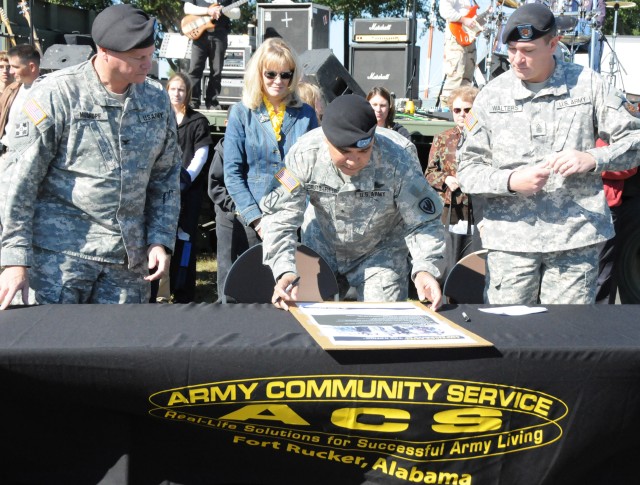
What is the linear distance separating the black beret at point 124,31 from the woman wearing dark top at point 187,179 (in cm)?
274

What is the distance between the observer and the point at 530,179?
10.1ft

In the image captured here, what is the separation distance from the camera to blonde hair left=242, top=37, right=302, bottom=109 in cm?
426

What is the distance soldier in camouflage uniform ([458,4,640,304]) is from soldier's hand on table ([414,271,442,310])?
1.71ft

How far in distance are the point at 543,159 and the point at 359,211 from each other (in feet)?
2.48

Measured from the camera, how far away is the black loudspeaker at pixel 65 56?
30.7 ft

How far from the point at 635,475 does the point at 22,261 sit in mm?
2134

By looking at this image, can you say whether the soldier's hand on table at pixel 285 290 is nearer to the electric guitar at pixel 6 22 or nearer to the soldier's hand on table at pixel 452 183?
the soldier's hand on table at pixel 452 183

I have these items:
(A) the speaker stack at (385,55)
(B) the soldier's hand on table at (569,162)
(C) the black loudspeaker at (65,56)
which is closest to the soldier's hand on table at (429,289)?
(B) the soldier's hand on table at (569,162)

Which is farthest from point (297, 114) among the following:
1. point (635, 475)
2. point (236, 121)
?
point (635, 475)

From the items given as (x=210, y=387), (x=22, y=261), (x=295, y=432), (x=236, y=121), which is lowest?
(x=295, y=432)

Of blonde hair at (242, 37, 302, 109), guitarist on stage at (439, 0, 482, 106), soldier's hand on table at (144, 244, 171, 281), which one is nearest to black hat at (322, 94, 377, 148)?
soldier's hand on table at (144, 244, 171, 281)

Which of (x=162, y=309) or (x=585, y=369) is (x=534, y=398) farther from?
(x=162, y=309)

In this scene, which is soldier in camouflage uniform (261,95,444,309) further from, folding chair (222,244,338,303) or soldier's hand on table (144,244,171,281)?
soldier's hand on table (144,244,171,281)

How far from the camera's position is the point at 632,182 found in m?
5.50
